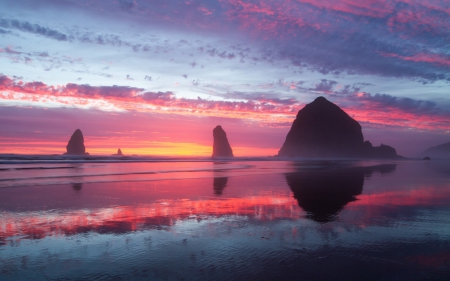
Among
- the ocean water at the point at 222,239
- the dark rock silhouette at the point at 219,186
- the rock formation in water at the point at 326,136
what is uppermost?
the rock formation in water at the point at 326,136

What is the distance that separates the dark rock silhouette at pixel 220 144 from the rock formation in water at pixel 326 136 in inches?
1144

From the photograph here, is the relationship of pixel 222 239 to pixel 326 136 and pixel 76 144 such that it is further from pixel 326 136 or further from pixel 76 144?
pixel 326 136

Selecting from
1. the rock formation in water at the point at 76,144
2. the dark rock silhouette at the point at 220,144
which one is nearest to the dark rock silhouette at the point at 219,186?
the rock formation in water at the point at 76,144

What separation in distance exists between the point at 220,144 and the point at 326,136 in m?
57.0

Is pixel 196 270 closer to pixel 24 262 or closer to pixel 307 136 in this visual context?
pixel 24 262

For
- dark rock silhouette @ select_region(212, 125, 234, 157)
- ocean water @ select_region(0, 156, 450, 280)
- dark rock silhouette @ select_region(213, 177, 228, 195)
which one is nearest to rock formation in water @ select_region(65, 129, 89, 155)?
dark rock silhouette @ select_region(212, 125, 234, 157)

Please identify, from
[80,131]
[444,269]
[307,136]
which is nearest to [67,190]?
[444,269]

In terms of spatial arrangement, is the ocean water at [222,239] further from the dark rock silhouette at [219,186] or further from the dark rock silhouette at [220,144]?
the dark rock silhouette at [220,144]

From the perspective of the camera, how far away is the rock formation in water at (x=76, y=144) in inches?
5330

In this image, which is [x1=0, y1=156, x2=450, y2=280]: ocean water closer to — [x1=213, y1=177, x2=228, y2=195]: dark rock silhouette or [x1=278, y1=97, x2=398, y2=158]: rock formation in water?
[x1=213, y1=177, x2=228, y2=195]: dark rock silhouette

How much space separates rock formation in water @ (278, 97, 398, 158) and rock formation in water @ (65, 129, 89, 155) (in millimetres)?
99530

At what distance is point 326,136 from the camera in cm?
16150

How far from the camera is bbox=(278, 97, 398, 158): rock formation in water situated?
158000 millimetres

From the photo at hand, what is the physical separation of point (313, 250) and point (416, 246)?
2.94 metres
